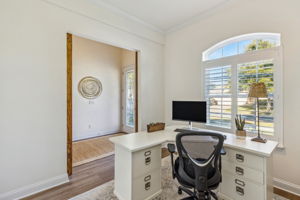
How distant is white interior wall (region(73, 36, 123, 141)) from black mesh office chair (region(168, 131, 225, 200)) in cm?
372

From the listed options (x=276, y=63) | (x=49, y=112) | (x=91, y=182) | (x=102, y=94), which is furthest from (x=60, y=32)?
(x=276, y=63)

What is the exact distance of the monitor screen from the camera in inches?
91.7

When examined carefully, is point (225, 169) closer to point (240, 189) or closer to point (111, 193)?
point (240, 189)

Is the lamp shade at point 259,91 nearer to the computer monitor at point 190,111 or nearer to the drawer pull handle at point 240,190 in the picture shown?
the computer monitor at point 190,111

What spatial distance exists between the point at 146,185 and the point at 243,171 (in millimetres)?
1142

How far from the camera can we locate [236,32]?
243 cm

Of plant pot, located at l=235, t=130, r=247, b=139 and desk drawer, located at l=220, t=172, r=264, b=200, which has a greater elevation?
plant pot, located at l=235, t=130, r=247, b=139

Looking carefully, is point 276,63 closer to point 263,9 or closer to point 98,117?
point 263,9

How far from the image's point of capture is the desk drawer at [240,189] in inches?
60.5

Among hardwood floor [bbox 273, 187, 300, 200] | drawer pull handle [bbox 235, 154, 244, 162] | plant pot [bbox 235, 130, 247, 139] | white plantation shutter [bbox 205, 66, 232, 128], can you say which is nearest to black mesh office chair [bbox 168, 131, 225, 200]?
drawer pull handle [bbox 235, 154, 244, 162]

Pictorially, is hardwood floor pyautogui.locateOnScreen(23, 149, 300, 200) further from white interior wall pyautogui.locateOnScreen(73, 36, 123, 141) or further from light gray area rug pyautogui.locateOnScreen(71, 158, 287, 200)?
white interior wall pyautogui.locateOnScreen(73, 36, 123, 141)

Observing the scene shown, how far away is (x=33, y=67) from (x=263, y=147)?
299 centimetres

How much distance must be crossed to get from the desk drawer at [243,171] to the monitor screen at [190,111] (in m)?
0.71

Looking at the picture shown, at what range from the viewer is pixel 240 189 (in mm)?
1668
